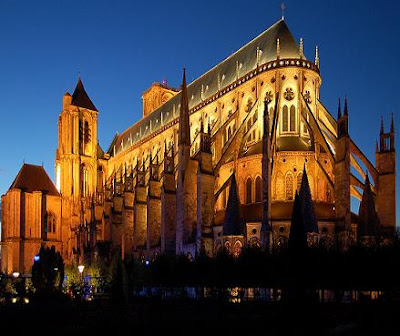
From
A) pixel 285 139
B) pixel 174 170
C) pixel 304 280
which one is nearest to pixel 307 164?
pixel 285 139

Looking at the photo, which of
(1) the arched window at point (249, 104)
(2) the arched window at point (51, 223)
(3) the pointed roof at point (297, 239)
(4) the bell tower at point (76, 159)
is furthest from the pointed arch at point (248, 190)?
(2) the arched window at point (51, 223)

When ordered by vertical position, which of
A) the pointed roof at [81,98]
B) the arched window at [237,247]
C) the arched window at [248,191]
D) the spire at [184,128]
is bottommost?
the arched window at [237,247]

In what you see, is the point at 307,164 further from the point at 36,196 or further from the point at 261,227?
the point at 36,196

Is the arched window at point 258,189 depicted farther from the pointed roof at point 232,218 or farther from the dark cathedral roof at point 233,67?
the dark cathedral roof at point 233,67

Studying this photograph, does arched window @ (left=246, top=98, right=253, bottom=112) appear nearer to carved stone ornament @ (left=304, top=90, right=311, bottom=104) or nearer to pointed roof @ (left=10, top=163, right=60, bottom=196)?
carved stone ornament @ (left=304, top=90, right=311, bottom=104)

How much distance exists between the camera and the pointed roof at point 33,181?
231 ft

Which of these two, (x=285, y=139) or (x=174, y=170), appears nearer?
(x=285, y=139)

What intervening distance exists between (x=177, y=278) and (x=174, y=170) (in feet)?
48.9

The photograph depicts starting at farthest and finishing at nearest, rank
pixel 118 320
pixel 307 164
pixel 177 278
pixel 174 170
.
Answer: pixel 174 170 → pixel 307 164 → pixel 177 278 → pixel 118 320

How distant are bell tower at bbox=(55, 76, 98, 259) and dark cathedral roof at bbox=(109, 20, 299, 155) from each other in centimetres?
888

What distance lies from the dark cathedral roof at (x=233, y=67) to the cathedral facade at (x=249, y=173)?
143mm

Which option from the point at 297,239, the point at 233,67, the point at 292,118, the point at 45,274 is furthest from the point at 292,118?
the point at 297,239

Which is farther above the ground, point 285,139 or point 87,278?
point 285,139

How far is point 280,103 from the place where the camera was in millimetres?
45219
